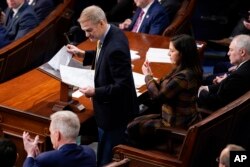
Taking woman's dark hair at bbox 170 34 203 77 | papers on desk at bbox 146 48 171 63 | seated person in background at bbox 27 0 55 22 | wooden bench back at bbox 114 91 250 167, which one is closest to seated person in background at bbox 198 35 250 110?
wooden bench back at bbox 114 91 250 167

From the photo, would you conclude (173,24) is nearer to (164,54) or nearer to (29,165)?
(164,54)

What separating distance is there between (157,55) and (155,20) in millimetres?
763

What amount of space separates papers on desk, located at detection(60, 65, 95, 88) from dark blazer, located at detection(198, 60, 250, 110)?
2.99 ft

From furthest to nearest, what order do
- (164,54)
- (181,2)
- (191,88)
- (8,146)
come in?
(181,2), (164,54), (191,88), (8,146)

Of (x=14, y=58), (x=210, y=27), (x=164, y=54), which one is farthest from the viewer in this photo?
(x=210, y=27)

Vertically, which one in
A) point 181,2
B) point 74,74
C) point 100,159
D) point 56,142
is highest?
point 181,2

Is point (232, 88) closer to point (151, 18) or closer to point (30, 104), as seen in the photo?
point (30, 104)

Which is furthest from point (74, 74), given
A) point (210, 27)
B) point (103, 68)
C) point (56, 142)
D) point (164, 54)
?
point (210, 27)

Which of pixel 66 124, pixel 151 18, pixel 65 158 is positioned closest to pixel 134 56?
pixel 151 18

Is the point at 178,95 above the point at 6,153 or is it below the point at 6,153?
above

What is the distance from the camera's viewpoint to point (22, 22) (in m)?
6.14

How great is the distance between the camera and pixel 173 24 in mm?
A: 6004

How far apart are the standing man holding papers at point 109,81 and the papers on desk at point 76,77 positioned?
47mm

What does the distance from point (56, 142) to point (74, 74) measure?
0.61m
